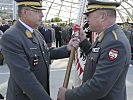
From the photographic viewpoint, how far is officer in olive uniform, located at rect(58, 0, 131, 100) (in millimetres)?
2236

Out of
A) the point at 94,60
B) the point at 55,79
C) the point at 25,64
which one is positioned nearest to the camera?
the point at 94,60

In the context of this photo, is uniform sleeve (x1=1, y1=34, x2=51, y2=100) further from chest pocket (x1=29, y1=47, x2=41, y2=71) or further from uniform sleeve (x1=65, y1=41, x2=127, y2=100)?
uniform sleeve (x1=65, y1=41, x2=127, y2=100)

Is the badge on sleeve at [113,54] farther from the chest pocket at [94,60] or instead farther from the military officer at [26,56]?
the military officer at [26,56]

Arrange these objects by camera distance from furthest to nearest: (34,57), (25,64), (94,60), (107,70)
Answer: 1. (34,57)
2. (25,64)
3. (94,60)
4. (107,70)

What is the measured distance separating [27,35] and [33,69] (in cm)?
31

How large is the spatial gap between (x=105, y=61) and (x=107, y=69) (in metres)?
0.06

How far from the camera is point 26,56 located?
8.45 feet

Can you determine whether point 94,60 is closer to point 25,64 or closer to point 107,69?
point 107,69

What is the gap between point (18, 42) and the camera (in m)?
2.55

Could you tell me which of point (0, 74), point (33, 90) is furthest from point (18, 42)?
point (0, 74)

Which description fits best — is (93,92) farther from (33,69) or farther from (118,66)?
(33,69)

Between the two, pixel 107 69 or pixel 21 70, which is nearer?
pixel 107 69

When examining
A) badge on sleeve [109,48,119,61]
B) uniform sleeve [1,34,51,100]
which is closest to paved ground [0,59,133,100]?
uniform sleeve [1,34,51,100]

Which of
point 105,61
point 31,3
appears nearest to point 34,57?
point 31,3
